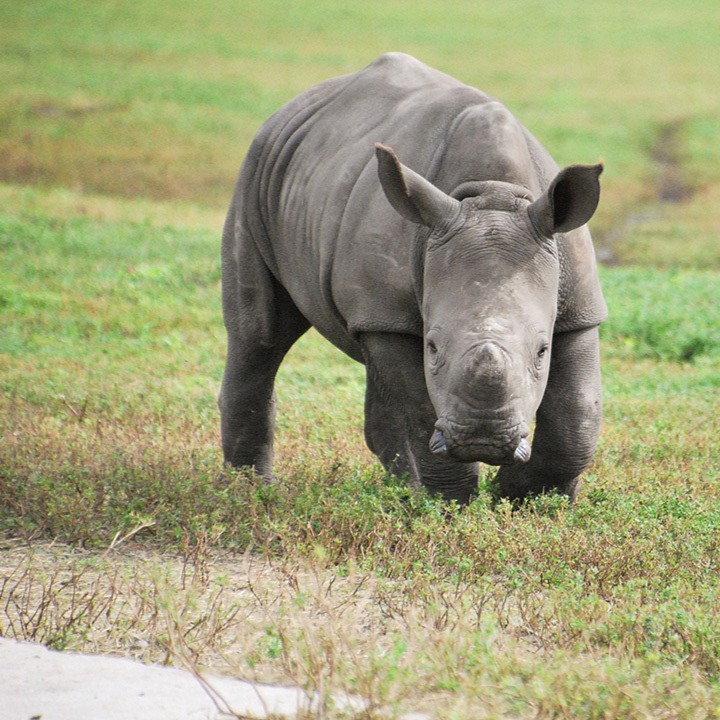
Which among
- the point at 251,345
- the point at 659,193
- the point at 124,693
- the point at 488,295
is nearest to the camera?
the point at 124,693

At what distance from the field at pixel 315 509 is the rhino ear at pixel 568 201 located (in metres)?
1.22

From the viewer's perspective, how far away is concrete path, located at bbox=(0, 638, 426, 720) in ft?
11.9

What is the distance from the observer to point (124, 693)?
3.75 meters

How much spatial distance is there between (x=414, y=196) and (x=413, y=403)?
964 millimetres

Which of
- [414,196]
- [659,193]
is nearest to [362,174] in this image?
[414,196]

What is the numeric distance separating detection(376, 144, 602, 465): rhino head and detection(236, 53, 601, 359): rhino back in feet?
0.71

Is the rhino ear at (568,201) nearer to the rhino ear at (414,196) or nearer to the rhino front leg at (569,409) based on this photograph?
the rhino ear at (414,196)

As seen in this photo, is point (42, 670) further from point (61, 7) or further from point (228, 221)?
point (61, 7)

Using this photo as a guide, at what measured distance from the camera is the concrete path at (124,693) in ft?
11.9

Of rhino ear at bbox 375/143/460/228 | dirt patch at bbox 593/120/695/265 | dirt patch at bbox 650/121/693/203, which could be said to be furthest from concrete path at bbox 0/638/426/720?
dirt patch at bbox 650/121/693/203

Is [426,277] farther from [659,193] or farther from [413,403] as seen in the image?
[659,193]

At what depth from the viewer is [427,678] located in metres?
3.75

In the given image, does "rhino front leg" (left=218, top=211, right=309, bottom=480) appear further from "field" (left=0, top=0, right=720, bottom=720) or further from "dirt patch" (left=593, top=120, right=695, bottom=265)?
"dirt patch" (left=593, top=120, right=695, bottom=265)

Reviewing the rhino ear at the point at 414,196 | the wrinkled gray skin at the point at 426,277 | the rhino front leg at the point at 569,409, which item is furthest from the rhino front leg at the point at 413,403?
the rhino ear at the point at 414,196
